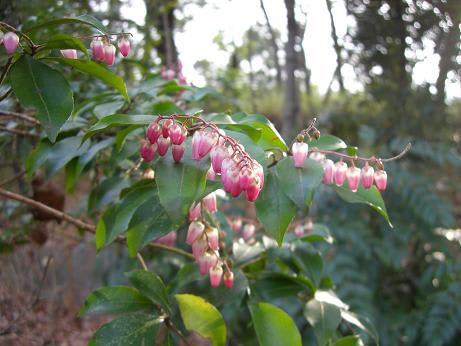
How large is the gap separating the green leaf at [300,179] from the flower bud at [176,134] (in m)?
0.19

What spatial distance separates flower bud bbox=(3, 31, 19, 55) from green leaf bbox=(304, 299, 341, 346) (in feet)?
2.56

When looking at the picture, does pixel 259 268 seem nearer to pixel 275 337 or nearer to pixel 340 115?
pixel 275 337

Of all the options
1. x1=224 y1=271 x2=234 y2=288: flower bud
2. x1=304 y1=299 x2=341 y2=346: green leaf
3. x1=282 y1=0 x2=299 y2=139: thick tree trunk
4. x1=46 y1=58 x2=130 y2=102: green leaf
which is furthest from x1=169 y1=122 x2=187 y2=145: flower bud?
x1=282 y1=0 x2=299 y2=139: thick tree trunk

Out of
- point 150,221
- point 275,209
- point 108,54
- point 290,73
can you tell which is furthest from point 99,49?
point 290,73

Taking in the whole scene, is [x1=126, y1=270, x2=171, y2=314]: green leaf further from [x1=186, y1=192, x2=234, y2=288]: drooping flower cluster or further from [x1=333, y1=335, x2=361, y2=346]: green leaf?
[x1=333, y1=335, x2=361, y2=346]: green leaf

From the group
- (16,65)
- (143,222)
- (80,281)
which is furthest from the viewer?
(80,281)

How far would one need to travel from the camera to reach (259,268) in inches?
46.2

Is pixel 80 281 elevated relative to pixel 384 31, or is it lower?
lower

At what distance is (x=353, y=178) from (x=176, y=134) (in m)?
0.37

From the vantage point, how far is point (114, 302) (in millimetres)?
936

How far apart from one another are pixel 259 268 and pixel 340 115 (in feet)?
9.34

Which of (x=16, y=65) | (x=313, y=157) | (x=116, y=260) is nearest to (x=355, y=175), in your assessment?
(x=313, y=157)

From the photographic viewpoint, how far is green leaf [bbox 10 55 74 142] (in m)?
0.72

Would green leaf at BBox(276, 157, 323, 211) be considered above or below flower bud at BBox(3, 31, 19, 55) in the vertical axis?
below
